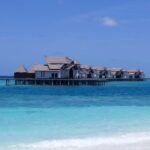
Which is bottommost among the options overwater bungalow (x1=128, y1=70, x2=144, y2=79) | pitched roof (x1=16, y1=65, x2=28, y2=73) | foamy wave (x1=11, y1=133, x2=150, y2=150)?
foamy wave (x1=11, y1=133, x2=150, y2=150)

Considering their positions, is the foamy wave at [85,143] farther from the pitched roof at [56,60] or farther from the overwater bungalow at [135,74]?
the overwater bungalow at [135,74]

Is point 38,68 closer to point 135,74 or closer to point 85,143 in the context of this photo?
point 135,74

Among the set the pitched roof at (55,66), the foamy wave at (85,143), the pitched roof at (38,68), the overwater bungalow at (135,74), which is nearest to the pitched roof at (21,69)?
the pitched roof at (38,68)

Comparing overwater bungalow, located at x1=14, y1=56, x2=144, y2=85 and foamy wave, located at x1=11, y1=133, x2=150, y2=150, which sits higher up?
overwater bungalow, located at x1=14, y1=56, x2=144, y2=85

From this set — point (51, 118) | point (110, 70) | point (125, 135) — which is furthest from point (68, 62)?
point (125, 135)

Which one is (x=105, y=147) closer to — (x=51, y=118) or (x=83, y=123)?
(x=83, y=123)

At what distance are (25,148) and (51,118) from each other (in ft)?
22.9

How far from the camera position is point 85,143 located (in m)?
11.3

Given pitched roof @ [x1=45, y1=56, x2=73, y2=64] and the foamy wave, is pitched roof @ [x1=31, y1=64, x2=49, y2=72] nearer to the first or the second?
pitched roof @ [x1=45, y1=56, x2=73, y2=64]

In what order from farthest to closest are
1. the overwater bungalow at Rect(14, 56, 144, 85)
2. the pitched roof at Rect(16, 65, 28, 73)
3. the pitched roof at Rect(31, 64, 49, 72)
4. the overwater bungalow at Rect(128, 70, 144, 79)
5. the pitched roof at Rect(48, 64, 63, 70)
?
the overwater bungalow at Rect(128, 70, 144, 79), the pitched roof at Rect(16, 65, 28, 73), the pitched roof at Rect(48, 64, 63, 70), the pitched roof at Rect(31, 64, 49, 72), the overwater bungalow at Rect(14, 56, 144, 85)

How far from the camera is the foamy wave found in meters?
10.7

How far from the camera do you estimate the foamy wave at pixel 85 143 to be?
10703 millimetres

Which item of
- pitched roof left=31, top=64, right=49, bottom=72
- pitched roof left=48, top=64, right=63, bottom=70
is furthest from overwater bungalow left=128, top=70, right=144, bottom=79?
pitched roof left=31, top=64, right=49, bottom=72

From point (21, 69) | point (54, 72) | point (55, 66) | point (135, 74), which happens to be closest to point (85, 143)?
point (54, 72)
